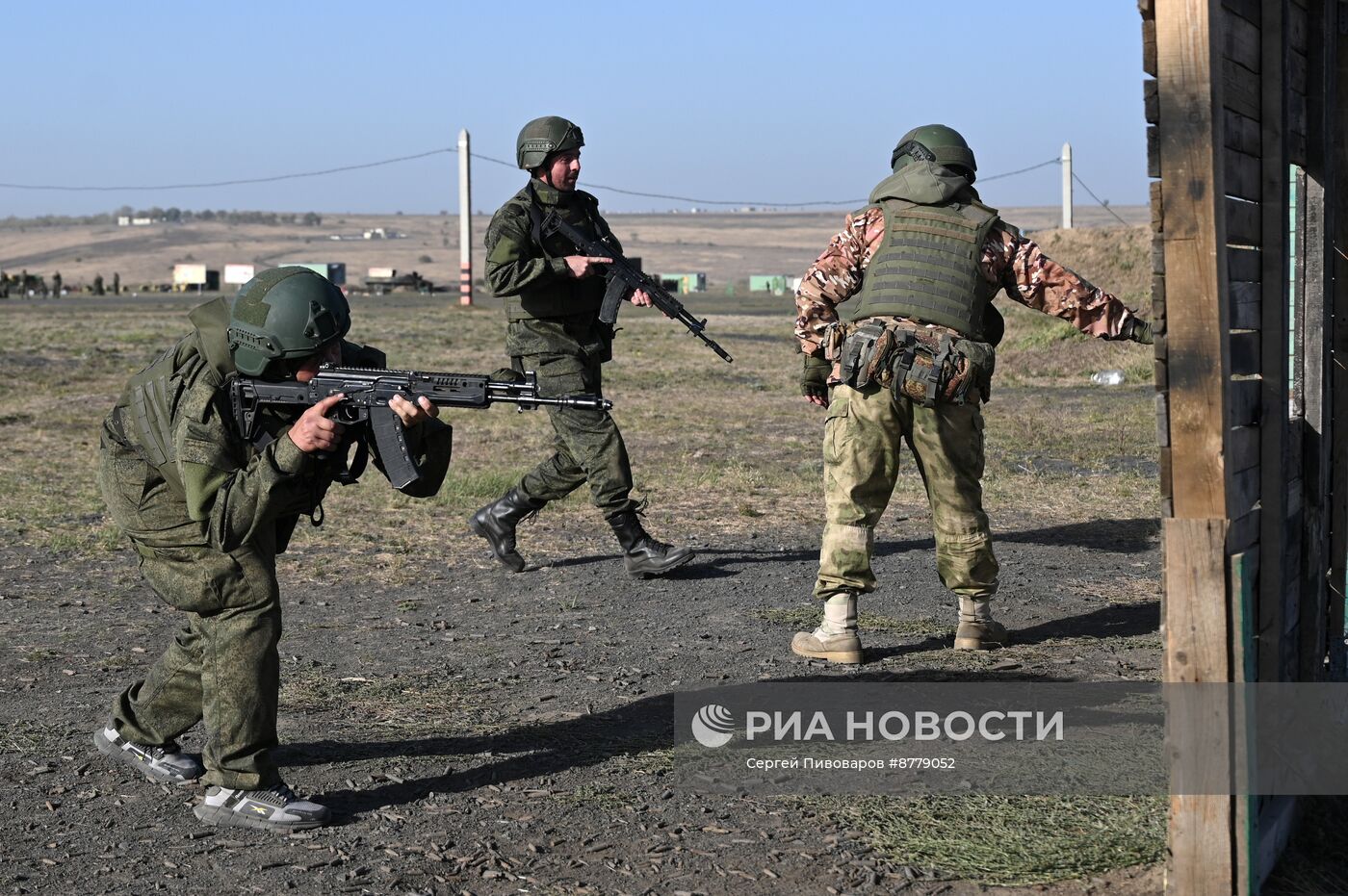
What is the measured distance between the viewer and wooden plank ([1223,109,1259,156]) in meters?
3.70

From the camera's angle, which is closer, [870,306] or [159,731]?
[159,731]

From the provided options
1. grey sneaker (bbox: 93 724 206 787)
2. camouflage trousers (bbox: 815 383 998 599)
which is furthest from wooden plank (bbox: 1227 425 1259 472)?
grey sneaker (bbox: 93 724 206 787)

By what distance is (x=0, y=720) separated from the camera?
5.57 m

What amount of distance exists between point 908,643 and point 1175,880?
303 cm

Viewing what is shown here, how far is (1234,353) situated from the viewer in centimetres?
388

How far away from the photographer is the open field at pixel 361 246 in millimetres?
108188

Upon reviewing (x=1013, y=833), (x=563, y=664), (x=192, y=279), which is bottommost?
(x=1013, y=833)

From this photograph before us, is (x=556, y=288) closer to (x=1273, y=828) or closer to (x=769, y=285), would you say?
(x=1273, y=828)

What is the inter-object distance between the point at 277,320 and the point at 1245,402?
8.59 feet

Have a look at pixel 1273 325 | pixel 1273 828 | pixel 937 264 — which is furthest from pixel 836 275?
pixel 1273 828

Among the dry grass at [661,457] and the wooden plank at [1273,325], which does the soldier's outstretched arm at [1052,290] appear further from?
the dry grass at [661,457]

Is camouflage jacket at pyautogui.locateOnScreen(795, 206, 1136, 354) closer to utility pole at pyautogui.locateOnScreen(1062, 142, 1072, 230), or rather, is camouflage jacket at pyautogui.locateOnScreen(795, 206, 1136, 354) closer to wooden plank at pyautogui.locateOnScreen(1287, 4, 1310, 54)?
wooden plank at pyautogui.locateOnScreen(1287, 4, 1310, 54)

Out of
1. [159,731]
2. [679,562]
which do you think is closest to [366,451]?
[159,731]

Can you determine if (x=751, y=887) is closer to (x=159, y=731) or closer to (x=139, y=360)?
(x=159, y=731)
